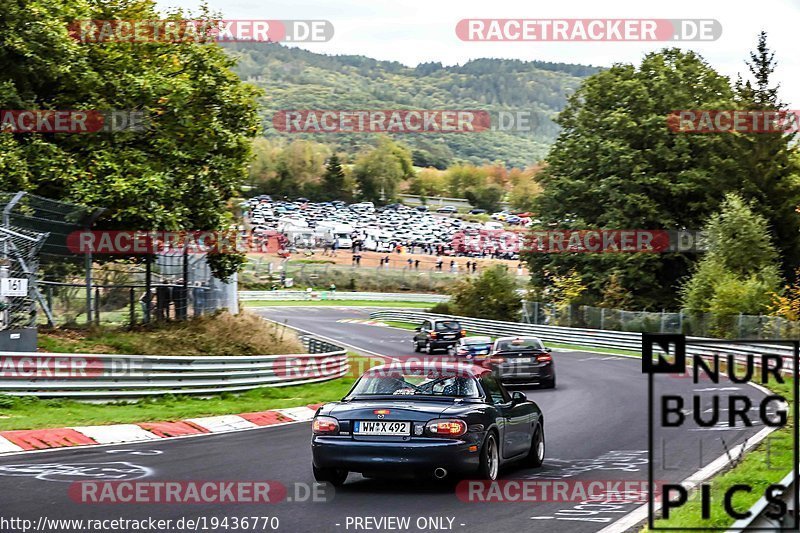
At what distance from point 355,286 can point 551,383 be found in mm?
73808

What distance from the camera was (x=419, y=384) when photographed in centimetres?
1185

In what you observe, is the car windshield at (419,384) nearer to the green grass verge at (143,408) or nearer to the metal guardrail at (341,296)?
the green grass verge at (143,408)

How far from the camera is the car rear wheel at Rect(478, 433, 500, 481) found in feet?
36.1

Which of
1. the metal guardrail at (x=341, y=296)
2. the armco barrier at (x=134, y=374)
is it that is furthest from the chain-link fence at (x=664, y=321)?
the metal guardrail at (x=341, y=296)

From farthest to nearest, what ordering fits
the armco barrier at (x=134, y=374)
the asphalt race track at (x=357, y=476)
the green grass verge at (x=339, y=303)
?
the green grass verge at (x=339, y=303), the armco barrier at (x=134, y=374), the asphalt race track at (x=357, y=476)

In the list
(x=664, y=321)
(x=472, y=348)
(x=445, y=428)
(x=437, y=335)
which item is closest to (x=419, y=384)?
(x=445, y=428)

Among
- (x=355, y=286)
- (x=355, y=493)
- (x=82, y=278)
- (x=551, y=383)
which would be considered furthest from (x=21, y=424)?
(x=355, y=286)

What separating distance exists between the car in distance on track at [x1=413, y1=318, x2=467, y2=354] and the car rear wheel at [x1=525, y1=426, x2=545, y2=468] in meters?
32.9

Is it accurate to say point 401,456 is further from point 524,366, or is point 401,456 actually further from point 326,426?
point 524,366

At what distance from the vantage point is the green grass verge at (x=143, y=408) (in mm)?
17203
